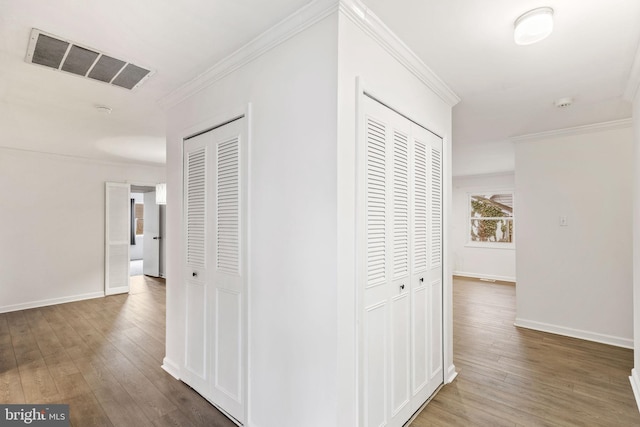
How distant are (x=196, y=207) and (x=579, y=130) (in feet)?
14.0

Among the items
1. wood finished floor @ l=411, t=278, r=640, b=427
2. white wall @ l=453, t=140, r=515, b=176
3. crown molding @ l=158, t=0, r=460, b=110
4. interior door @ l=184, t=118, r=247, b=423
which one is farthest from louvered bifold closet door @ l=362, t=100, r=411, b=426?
white wall @ l=453, t=140, r=515, b=176

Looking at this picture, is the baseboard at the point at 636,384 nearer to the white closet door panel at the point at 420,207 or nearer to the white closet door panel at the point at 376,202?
the white closet door panel at the point at 420,207

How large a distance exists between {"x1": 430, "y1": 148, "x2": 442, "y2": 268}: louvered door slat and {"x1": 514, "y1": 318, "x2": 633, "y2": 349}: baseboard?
2.38 m

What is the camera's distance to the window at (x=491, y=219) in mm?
7047

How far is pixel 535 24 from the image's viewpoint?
5.31 ft

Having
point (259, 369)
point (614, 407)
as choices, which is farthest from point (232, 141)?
point (614, 407)

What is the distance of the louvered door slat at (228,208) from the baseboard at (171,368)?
1.19 metres

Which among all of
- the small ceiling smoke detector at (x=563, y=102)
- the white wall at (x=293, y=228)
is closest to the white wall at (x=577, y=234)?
Answer: the small ceiling smoke detector at (x=563, y=102)

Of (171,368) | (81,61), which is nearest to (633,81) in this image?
(81,61)

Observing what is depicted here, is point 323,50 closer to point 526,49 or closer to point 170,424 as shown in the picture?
point 526,49

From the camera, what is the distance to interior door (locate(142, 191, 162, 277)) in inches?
297

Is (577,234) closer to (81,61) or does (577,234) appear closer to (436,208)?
(436,208)

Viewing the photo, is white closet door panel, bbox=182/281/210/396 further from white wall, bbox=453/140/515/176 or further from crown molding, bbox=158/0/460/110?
white wall, bbox=453/140/515/176

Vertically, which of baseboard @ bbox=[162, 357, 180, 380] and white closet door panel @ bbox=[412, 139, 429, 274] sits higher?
white closet door panel @ bbox=[412, 139, 429, 274]
